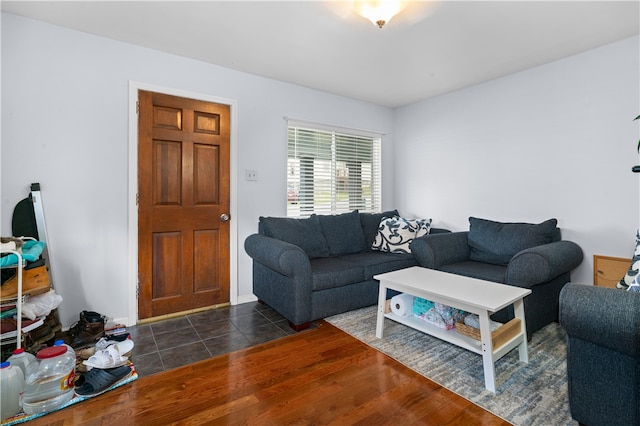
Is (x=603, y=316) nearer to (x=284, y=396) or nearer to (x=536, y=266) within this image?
(x=536, y=266)

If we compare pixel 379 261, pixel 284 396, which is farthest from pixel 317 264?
pixel 284 396

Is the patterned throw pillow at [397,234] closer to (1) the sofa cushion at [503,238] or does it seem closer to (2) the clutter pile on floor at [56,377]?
(1) the sofa cushion at [503,238]

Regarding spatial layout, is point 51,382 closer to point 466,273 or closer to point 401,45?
point 466,273

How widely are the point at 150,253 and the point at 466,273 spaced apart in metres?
2.80

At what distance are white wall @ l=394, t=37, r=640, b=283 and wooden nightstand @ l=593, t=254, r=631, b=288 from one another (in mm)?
71

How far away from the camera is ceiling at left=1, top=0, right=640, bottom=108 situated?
2.17 meters

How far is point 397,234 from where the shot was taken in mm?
3494

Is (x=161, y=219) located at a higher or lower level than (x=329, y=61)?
lower

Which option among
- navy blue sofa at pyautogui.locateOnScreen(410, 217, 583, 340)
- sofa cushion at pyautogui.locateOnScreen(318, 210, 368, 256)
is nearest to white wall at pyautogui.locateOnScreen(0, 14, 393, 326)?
sofa cushion at pyautogui.locateOnScreen(318, 210, 368, 256)

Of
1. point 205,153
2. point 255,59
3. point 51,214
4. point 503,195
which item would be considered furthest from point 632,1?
point 51,214

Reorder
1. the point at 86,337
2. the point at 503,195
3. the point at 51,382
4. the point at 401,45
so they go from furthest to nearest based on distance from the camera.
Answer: the point at 503,195
the point at 401,45
the point at 86,337
the point at 51,382

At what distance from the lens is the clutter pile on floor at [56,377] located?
1595 millimetres

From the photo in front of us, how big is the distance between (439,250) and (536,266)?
824 mm

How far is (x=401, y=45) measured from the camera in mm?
2691
